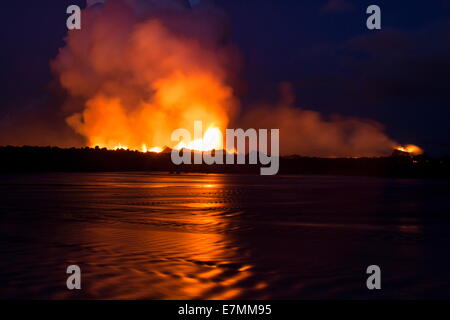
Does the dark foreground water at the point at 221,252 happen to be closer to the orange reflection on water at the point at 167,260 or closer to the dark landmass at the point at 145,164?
the orange reflection on water at the point at 167,260

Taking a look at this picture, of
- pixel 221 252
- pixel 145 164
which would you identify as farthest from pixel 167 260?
pixel 145 164

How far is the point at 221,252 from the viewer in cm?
1681

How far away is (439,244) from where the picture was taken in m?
18.7

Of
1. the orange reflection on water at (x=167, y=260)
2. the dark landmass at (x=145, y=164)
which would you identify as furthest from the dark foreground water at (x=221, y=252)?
the dark landmass at (x=145, y=164)

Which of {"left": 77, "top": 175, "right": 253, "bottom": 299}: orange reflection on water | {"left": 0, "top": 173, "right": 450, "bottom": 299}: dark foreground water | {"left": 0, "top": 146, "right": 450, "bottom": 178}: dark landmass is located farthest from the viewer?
{"left": 0, "top": 146, "right": 450, "bottom": 178}: dark landmass

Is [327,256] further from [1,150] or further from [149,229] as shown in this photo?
[1,150]

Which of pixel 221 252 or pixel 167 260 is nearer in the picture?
pixel 167 260

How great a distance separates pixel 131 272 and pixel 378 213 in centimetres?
1820

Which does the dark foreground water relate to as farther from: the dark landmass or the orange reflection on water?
the dark landmass

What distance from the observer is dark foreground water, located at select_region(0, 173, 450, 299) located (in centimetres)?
1207

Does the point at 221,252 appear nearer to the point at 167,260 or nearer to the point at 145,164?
the point at 167,260

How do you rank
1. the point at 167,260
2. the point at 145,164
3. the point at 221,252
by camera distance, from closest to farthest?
the point at 167,260 < the point at 221,252 < the point at 145,164

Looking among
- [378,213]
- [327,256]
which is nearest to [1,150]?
[378,213]

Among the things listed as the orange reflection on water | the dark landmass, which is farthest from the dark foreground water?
the dark landmass
